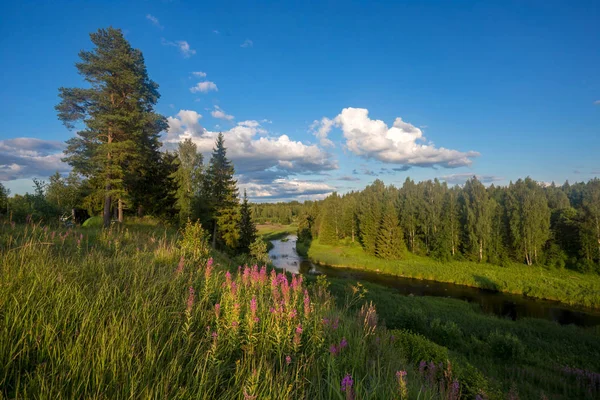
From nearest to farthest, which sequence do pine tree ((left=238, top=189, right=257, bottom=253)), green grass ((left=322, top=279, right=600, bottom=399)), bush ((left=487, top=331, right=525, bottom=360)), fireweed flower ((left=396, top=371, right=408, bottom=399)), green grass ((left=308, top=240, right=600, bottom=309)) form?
fireweed flower ((left=396, top=371, right=408, bottom=399)) < green grass ((left=322, top=279, right=600, bottom=399)) < bush ((left=487, top=331, right=525, bottom=360)) < green grass ((left=308, top=240, right=600, bottom=309)) < pine tree ((left=238, top=189, right=257, bottom=253))

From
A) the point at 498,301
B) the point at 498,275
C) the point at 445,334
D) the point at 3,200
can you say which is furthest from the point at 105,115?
the point at 498,275

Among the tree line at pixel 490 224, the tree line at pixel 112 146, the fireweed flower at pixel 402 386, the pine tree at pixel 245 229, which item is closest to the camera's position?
the fireweed flower at pixel 402 386

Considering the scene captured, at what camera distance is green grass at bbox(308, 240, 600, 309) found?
27377 millimetres

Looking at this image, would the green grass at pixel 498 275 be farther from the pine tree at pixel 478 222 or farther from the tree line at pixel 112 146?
the tree line at pixel 112 146

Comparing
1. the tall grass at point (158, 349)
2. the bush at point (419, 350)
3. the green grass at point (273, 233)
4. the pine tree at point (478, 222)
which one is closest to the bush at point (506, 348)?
the bush at point (419, 350)

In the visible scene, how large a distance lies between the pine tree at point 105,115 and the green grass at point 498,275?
38.3 m

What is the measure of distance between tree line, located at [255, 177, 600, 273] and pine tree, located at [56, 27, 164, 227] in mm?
43930

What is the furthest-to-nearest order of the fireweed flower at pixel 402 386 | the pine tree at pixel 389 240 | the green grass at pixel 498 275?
the pine tree at pixel 389 240, the green grass at pixel 498 275, the fireweed flower at pixel 402 386

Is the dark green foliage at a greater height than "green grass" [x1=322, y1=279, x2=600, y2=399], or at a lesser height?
greater

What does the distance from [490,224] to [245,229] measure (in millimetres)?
38570

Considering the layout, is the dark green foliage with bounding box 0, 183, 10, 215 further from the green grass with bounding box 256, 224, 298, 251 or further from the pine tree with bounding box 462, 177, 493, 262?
the green grass with bounding box 256, 224, 298, 251

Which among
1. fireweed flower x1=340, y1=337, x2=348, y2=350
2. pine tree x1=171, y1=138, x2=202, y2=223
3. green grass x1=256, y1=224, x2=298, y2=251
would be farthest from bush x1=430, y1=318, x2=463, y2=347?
green grass x1=256, y1=224, x2=298, y2=251

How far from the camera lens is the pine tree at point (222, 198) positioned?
2931 cm

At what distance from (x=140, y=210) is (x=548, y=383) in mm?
28672
